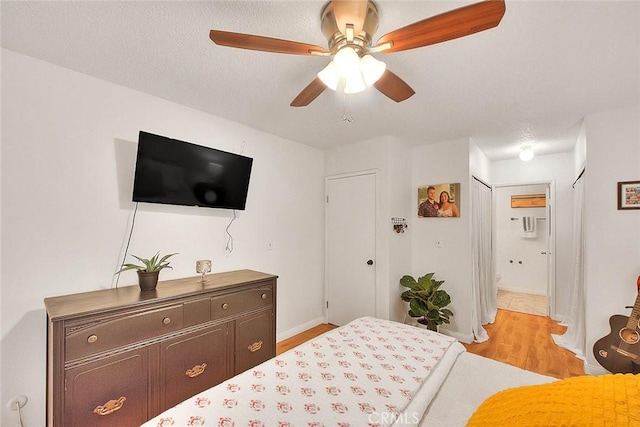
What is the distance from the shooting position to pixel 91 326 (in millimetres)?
1587

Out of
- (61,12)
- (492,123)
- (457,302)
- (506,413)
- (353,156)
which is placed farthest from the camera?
(353,156)

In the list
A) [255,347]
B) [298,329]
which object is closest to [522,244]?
[298,329]

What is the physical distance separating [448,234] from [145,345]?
10.7 ft

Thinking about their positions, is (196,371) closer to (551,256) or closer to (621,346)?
(621,346)

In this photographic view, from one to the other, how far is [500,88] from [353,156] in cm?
183

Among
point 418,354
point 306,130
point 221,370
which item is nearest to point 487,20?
point 418,354

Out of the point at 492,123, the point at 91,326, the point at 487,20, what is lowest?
the point at 91,326

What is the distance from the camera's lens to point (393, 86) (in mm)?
1646

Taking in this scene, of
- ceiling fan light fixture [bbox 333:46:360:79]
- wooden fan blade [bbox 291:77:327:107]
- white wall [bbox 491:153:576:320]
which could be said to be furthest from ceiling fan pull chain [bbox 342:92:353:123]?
white wall [bbox 491:153:576:320]

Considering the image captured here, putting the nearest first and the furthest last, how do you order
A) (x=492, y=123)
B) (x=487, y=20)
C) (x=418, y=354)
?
(x=487, y=20)
(x=418, y=354)
(x=492, y=123)

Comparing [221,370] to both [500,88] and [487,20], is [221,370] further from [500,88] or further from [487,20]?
[500,88]

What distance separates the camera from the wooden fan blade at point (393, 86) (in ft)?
5.11

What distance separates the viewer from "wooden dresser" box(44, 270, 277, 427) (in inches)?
59.7

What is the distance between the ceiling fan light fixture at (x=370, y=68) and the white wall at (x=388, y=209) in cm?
200
